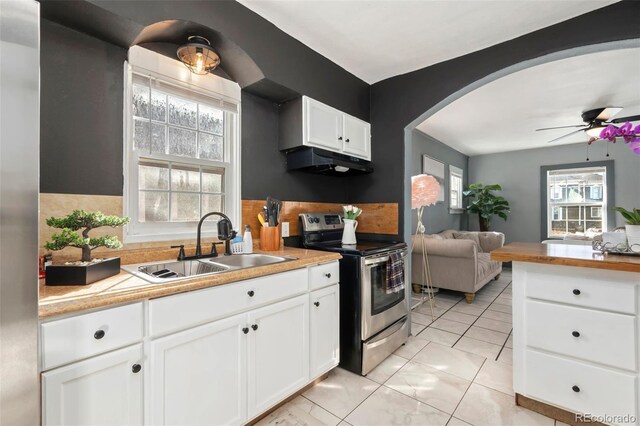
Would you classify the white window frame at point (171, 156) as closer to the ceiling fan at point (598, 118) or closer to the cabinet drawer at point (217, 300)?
the cabinet drawer at point (217, 300)

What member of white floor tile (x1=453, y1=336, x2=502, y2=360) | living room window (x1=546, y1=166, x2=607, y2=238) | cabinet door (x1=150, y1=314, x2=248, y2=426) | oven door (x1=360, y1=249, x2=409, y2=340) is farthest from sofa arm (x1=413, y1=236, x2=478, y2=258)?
living room window (x1=546, y1=166, x2=607, y2=238)

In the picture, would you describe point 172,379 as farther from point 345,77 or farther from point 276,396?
point 345,77

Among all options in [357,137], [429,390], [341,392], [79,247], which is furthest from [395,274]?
[79,247]

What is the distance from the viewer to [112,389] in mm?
1063

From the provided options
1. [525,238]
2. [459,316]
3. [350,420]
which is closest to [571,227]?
[525,238]

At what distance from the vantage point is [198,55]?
5.97ft

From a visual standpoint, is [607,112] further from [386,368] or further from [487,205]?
[386,368]

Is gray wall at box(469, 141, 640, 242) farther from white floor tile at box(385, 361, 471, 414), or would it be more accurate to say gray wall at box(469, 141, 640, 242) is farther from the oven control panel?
white floor tile at box(385, 361, 471, 414)

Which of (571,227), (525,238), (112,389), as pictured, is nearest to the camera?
(112,389)

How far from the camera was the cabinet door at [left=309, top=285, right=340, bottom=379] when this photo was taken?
1.88 metres

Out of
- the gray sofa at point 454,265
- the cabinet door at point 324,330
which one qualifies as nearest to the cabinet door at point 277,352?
the cabinet door at point 324,330

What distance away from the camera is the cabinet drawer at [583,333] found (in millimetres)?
1470

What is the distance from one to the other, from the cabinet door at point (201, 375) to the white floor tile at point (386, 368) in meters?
1.03

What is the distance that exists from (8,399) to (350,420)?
4.99 feet
